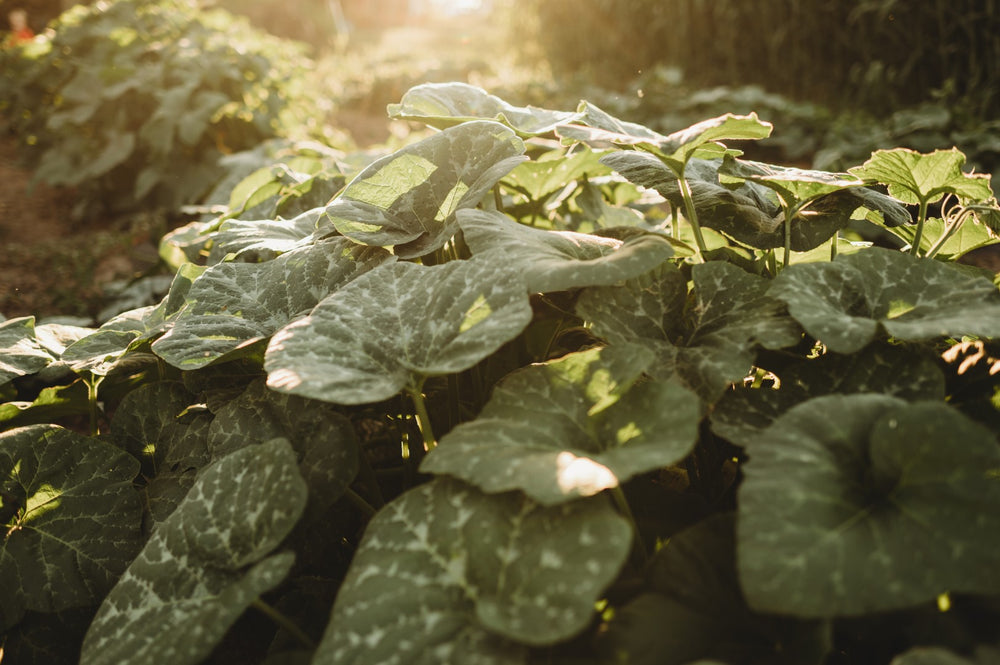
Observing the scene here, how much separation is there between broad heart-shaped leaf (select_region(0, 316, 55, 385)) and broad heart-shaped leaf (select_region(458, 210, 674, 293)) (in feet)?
3.37

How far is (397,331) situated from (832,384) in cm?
66

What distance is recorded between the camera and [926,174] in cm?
120

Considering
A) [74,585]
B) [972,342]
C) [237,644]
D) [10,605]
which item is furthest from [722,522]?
[10,605]

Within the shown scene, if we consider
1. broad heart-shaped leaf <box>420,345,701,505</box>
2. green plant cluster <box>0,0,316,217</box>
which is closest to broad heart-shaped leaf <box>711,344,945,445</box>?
broad heart-shaped leaf <box>420,345,701,505</box>

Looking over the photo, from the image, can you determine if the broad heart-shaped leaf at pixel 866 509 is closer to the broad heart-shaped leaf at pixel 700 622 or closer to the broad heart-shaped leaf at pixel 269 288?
the broad heart-shaped leaf at pixel 700 622

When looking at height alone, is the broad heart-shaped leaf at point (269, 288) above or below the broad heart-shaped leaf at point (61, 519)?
above

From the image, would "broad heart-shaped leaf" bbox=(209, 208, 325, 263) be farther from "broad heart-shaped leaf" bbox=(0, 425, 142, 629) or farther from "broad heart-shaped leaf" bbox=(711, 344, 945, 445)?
"broad heart-shaped leaf" bbox=(711, 344, 945, 445)

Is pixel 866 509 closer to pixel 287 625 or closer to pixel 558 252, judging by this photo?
pixel 558 252

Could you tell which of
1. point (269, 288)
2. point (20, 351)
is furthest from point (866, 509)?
point (20, 351)

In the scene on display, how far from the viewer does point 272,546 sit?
2.99 ft

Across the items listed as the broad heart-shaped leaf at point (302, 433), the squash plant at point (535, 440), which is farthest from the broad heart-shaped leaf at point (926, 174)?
the broad heart-shaped leaf at point (302, 433)

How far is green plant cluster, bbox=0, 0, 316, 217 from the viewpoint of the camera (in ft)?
14.4

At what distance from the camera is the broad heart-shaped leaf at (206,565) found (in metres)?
0.86

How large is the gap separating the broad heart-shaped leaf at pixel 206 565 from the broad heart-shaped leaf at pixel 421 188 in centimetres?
47
